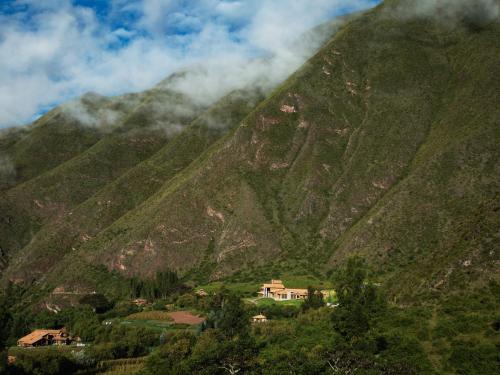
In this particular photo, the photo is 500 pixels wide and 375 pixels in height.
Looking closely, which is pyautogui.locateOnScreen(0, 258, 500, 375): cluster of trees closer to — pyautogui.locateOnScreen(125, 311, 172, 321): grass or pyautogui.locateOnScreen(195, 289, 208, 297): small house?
pyautogui.locateOnScreen(125, 311, 172, 321): grass

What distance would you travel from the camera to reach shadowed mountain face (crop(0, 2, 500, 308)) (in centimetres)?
10694

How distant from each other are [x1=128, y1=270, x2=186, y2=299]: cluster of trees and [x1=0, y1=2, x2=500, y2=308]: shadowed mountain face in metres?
5.78

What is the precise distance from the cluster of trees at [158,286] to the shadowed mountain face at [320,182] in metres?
5.78

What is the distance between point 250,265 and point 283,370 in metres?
81.7

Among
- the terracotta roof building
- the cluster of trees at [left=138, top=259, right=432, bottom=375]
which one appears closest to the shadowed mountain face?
the terracotta roof building

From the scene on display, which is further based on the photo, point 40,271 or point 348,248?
point 40,271

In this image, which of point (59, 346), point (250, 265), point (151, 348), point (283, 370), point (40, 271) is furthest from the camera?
point (40, 271)

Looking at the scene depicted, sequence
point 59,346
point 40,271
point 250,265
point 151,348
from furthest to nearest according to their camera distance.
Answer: point 40,271
point 250,265
point 59,346
point 151,348

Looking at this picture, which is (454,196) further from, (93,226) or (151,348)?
(93,226)

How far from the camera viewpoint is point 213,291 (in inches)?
4077

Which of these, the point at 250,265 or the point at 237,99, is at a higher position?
the point at 237,99

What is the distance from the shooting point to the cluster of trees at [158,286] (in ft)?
364

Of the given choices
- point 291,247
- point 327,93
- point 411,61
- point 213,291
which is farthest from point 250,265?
point 411,61

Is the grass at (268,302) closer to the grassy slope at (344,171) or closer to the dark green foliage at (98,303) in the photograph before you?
the grassy slope at (344,171)
